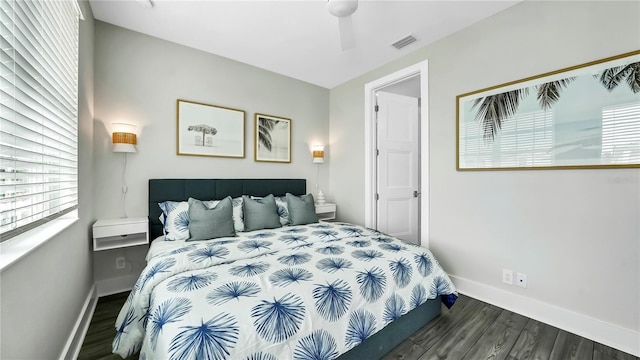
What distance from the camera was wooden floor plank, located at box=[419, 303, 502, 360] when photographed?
5.54 ft

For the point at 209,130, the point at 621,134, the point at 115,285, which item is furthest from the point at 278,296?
the point at 621,134

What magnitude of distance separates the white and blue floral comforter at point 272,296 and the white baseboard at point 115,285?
41.9 inches

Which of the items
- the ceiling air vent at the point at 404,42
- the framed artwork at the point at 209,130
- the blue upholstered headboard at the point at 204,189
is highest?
the ceiling air vent at the point at 404,42

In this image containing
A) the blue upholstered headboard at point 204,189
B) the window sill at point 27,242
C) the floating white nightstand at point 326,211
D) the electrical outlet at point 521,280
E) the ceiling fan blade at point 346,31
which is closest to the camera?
the window sill at point 27,242

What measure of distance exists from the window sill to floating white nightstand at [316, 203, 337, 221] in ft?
8.96

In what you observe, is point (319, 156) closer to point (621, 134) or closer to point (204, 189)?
point (204, 189)

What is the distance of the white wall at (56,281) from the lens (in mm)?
965

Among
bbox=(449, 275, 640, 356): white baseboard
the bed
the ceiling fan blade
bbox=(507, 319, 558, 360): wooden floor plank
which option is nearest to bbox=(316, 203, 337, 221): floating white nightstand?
the bed

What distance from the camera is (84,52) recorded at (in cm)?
205

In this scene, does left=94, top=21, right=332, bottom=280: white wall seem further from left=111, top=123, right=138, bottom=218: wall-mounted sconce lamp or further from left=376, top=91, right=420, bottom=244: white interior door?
left=376, top=91, right=420, bottom=244: white interior door

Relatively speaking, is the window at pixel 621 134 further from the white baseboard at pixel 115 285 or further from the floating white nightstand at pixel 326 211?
the white baseboard at pixel 115 285

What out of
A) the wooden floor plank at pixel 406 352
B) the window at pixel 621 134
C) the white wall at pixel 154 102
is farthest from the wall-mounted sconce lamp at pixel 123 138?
the window at pixel 621 134

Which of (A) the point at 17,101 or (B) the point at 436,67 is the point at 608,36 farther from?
(A) the point at 17,101

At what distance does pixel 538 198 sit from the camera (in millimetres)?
2107
